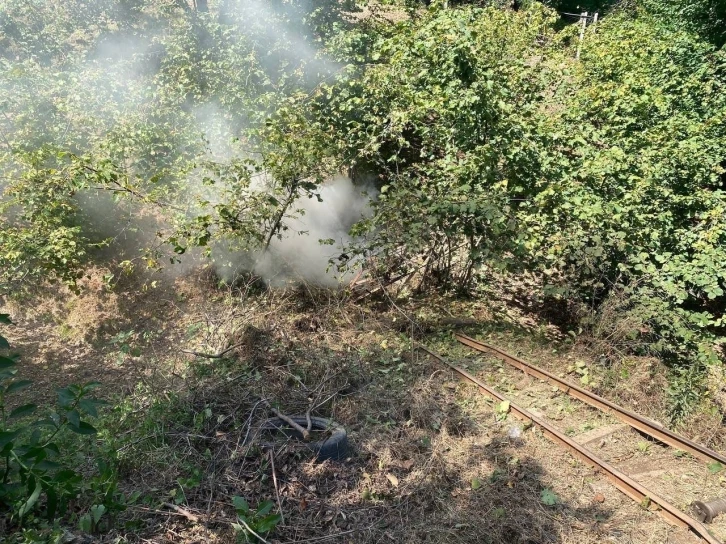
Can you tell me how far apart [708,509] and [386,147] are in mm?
8156

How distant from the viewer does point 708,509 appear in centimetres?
512

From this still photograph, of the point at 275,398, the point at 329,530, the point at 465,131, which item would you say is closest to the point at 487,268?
the point at 465,131

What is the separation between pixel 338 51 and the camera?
10.8 metres

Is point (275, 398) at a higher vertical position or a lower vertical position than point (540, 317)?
lower

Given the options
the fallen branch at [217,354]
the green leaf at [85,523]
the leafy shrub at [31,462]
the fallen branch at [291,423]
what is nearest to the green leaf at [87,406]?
the leafy shrub at [31,462]

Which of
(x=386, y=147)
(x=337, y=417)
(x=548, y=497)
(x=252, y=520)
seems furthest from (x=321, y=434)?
(x=386, y=147)

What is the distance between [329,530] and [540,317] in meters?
5.64

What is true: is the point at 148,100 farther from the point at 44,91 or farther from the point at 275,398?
the point at 275,398

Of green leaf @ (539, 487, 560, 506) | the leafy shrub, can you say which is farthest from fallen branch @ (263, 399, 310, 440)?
the leafy shrub

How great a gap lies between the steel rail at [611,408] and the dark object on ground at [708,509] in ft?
2.15

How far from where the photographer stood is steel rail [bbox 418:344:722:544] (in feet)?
16.2

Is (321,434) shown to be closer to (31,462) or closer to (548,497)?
(548,497)

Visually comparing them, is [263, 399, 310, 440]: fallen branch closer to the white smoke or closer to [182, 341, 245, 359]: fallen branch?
[182, 341, 245, 359]: fallen branch

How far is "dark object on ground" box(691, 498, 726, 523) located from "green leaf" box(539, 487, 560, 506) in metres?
1.28
